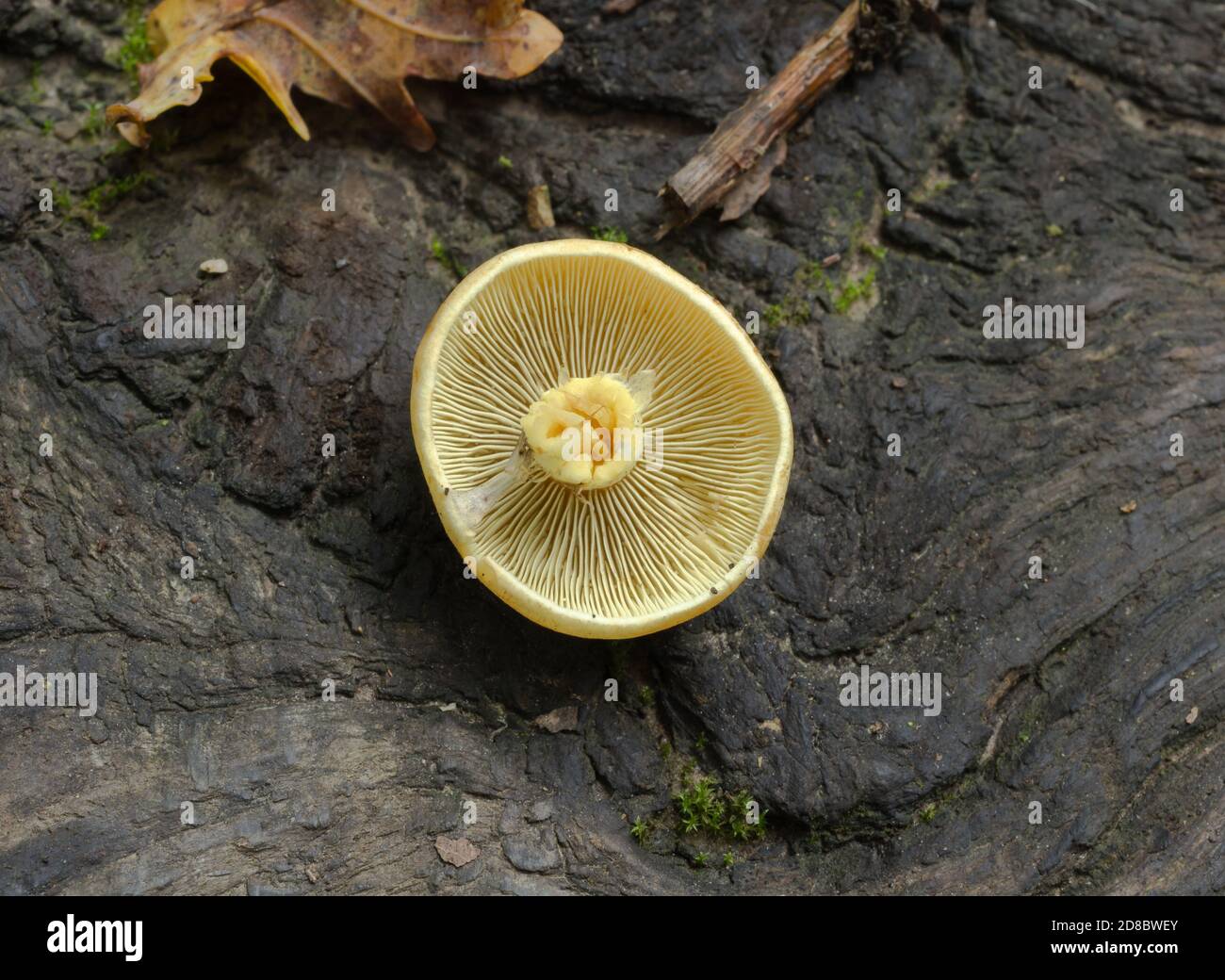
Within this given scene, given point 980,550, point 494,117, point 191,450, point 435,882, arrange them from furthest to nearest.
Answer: point 494,117
point 980,550
point 191,450
point 435,882

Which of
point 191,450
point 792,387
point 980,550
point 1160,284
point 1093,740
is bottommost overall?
point 1093,740

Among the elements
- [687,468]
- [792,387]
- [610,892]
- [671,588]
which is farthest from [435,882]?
[792,387]

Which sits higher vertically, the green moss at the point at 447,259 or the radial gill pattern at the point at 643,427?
the green moss at the point at 447,259

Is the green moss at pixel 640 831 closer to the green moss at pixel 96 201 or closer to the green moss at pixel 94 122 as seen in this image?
the green moss at pixel 96 201

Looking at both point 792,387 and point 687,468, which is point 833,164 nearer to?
point 792,387

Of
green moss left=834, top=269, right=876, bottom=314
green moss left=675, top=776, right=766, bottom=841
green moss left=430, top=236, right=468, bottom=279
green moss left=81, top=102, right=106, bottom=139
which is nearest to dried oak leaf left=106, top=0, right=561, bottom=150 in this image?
green moss left=81, top=102, right=106, bottom=139

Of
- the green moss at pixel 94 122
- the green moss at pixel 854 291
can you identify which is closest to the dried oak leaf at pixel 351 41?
the green moss at pixel 94 122
